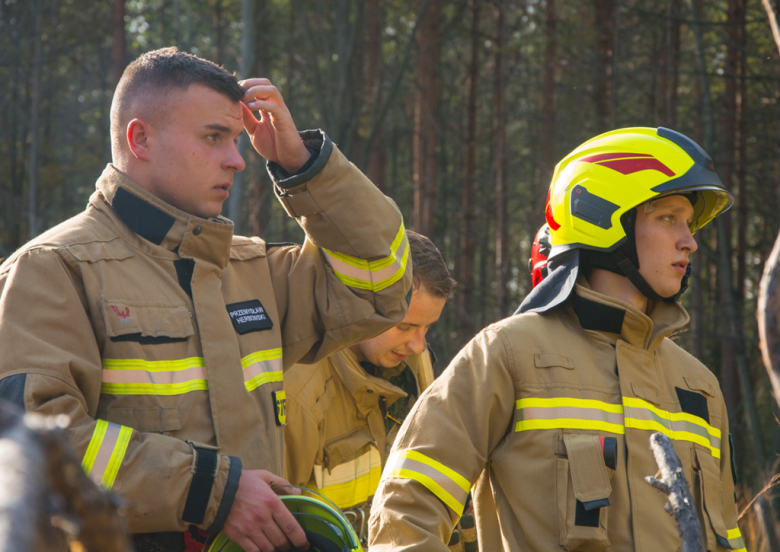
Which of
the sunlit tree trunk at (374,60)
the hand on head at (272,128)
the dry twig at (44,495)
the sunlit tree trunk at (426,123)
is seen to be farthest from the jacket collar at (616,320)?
the sunlit tree trunk at (374,60)

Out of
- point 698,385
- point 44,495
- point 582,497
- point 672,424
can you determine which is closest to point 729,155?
point 698,385

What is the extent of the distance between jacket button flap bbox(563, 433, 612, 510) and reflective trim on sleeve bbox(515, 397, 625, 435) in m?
0.05

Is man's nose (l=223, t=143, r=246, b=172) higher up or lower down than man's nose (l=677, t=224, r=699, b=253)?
higher up

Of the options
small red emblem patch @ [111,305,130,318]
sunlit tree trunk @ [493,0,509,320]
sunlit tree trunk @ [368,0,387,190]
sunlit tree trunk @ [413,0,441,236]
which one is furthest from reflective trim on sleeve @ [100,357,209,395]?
sunlit tree trunk @ [368,0,387,190]

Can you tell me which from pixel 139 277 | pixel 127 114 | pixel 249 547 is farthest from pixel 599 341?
pixel 127 114

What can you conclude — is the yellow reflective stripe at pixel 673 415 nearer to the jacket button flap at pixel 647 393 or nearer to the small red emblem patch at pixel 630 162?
the jacket button flap at pixel 647 393

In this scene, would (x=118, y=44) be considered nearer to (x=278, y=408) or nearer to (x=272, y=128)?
(x=272, y=128)

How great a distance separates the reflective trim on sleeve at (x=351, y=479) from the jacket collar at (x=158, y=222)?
131cm

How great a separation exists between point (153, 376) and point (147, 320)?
0.17 metres

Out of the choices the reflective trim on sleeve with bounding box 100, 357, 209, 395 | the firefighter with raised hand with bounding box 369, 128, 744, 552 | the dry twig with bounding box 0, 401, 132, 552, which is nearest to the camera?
the dry twig with bounding box 0, 401, 132, 552

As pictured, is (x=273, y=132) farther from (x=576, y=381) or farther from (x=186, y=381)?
(x=576, y=381)

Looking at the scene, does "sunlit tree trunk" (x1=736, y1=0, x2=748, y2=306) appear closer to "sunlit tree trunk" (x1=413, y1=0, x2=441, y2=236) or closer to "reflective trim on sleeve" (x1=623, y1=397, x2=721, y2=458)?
"sunlit tree trunk" (x1=413, y1=0, x2=441, y2=236)

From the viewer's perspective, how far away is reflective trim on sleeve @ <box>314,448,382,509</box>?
3336mm

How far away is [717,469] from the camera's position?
8.40ft
